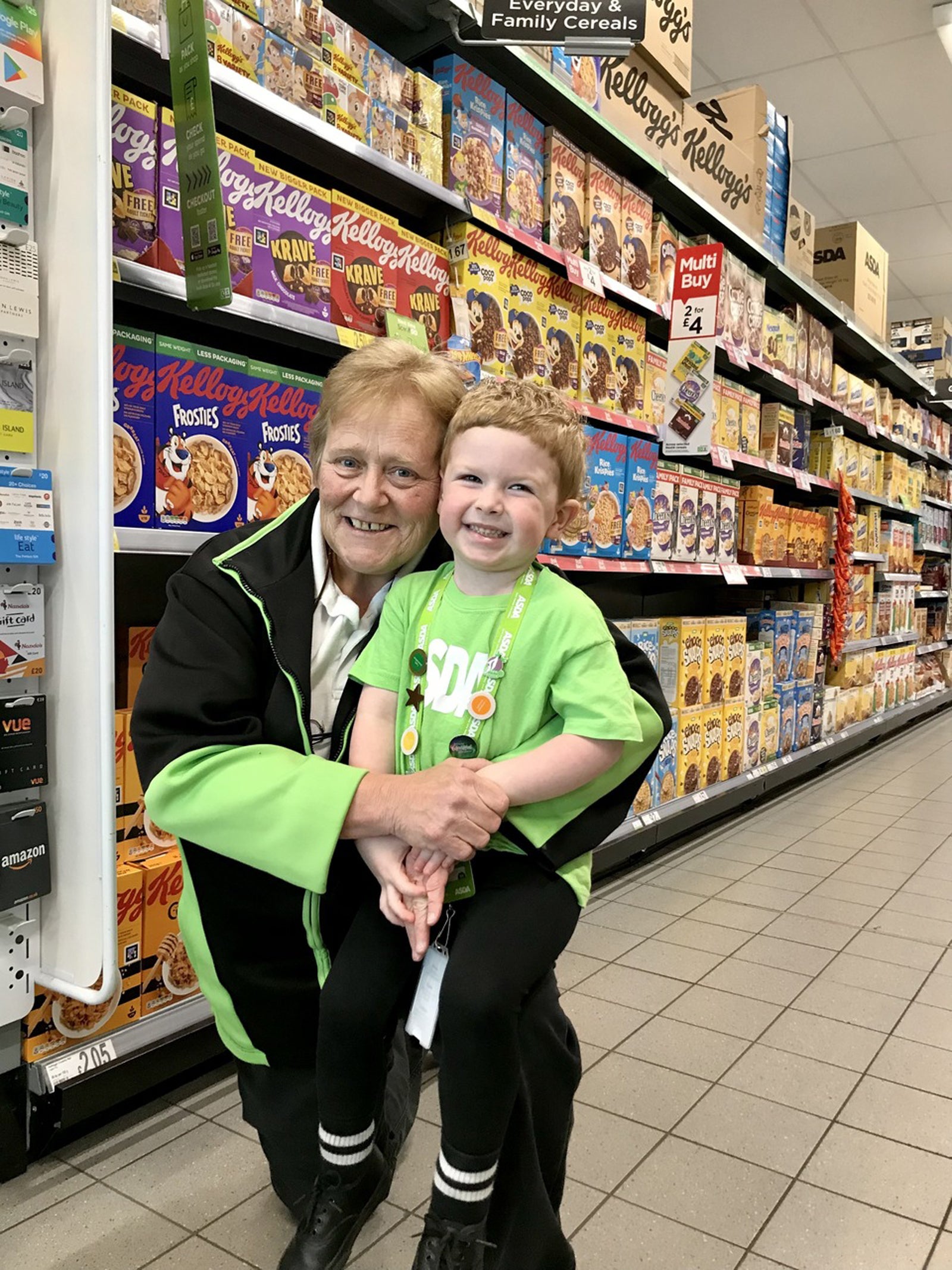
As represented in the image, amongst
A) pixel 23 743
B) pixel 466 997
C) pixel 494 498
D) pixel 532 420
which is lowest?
pixel 466 997

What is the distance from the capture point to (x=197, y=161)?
Answer: 1.59 meters

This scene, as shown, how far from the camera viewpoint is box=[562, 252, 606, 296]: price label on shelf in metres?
2.73

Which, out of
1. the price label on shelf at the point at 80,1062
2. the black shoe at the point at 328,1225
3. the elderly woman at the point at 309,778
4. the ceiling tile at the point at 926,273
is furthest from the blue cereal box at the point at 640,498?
the ceiling tile at the point at 926,273

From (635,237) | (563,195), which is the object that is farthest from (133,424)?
(635,237)

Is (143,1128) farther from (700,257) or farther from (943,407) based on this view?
(943,407)

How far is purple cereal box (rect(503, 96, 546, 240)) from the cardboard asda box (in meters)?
3.14

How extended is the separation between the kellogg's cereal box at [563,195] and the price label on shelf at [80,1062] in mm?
2390

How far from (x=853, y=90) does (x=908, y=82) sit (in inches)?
11.8

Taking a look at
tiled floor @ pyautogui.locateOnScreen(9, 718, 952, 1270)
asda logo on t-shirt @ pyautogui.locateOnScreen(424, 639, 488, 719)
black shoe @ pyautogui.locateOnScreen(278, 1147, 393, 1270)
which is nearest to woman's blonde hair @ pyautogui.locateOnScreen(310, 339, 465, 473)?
asda logo on t-shirt @ pyautogui.locateOnScreen(424, 639, 488, 719)

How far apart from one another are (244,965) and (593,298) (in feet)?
7.70

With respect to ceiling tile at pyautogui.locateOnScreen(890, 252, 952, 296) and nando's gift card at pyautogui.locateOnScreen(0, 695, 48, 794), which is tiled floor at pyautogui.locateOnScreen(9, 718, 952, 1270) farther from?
ceiling tile at pyautogui.locateOnScreen(890, 252, 952, 296)

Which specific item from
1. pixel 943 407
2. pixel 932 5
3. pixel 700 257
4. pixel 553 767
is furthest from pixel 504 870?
pixel 943 407

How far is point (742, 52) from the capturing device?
512cm

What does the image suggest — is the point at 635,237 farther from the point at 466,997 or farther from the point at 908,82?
the point at 908,82
